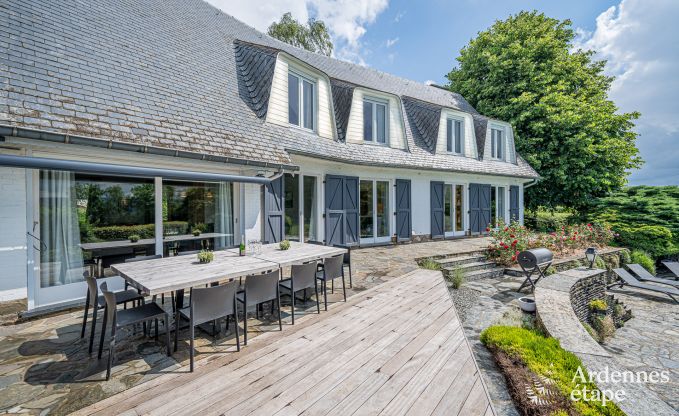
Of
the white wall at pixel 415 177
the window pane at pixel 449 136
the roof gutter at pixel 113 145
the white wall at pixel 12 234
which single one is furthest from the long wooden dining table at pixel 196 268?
the window pane at pixel 449 136

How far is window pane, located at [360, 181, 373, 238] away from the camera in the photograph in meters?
9.31

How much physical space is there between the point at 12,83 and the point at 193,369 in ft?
14.2

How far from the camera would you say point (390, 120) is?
9.50 m

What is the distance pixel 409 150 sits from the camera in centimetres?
977

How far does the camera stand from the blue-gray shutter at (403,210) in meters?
9.71

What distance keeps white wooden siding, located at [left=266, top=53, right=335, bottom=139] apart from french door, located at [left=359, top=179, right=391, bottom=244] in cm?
220

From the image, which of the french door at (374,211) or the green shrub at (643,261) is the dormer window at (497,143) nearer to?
the green shrub at (643,261)

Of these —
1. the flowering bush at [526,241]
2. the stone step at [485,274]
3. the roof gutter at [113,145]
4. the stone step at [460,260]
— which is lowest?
the stone step at [485,274]

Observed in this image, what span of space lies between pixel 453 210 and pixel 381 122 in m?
4.71

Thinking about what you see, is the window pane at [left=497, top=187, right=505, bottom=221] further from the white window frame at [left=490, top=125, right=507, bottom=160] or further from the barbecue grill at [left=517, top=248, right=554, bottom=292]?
the barbecue grill at [left=517, top=248, right=554, bottom=292]

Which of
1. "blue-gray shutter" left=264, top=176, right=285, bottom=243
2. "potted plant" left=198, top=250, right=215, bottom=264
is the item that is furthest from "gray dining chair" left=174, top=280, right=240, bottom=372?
"blue-gray shutter" left=264, top=176, right=285, bottom=243

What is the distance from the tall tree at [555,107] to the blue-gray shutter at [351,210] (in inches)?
418

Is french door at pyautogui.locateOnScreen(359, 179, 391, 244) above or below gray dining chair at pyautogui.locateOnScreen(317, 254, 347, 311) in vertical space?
above

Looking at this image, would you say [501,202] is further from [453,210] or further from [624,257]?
[624,257]
